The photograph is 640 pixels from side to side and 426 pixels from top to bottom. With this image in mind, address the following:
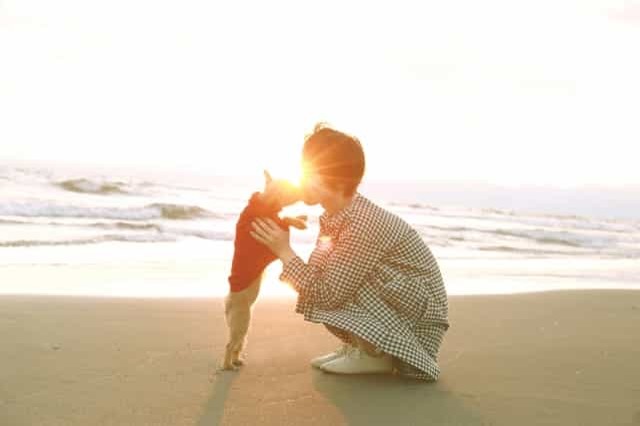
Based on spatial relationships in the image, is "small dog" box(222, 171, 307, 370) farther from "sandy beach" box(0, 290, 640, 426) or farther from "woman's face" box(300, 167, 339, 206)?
"sandy beach" box(0, 290, 640, 426)

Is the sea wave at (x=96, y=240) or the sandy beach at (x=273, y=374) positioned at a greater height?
the sandy beach at (x=273, y=374)

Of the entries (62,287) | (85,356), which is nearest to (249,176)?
(62,287)

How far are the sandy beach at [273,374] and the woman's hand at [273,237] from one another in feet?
2.01

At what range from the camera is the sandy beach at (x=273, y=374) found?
9.40ft

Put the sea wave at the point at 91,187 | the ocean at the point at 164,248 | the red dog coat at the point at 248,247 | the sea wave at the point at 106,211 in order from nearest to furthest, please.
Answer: the red dog coat at the point at 248,247 < the ocean at the point at 164,248 < the sea wave at the point at 106,211 < the sea wave at the point at 91,187

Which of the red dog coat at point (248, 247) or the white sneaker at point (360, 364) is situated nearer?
the red dog coat at point (248, 247)

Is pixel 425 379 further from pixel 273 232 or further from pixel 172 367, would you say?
pixel 172 367

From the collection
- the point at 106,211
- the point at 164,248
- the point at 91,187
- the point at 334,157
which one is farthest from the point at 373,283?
the point at 91,187

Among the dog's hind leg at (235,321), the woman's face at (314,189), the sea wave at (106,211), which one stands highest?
the woman's face at (314,189)

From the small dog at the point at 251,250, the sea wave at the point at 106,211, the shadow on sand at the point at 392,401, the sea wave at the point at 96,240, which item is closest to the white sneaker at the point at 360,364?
the shadow on sand at the point at 392,401

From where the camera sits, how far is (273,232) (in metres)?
3.20

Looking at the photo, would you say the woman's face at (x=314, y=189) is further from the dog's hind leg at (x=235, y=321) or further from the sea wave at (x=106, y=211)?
the sea wave at (x=106, y=211)

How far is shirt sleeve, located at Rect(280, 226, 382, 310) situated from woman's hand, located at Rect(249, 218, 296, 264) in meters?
0.05

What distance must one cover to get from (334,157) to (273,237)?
1.51ft
